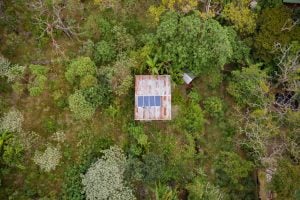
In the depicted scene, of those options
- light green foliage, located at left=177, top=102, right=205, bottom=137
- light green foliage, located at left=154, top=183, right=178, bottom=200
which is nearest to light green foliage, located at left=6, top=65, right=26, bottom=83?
light green foliage, located at left=177, top=102, right=205, bottom=137

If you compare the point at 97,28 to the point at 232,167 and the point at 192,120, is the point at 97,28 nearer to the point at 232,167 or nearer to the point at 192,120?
the point at 192,120

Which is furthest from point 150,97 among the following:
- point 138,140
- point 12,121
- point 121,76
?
point 12,121

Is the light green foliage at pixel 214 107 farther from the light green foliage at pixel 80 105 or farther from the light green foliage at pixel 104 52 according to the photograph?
the light green foliage at pixel 80 105

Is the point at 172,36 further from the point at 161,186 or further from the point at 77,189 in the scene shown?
the point at 77,189

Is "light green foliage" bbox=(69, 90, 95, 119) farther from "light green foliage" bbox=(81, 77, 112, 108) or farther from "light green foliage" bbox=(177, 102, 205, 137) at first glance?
"light green foliage" bbox=(177, 102, 205, 137)

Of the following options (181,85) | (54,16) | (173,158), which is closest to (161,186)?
(173,158)
